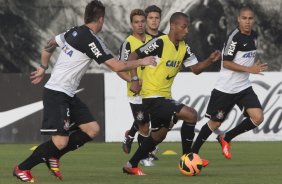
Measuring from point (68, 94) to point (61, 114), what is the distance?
276 mm

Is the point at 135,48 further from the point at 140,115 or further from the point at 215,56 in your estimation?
the point at 215,56

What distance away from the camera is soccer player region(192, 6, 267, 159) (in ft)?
48.0

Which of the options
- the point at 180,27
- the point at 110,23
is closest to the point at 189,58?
the point at 180,27

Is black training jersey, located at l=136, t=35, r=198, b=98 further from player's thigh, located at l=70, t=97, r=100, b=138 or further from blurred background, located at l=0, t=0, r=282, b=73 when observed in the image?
blurred background, located at l=0, t=0, r=282, b=73

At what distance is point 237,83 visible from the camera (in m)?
14.9

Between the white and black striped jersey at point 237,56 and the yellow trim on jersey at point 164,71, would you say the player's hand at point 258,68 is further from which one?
the yellow trim on jersey at point 164,71

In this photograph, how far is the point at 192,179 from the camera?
37.4 feet

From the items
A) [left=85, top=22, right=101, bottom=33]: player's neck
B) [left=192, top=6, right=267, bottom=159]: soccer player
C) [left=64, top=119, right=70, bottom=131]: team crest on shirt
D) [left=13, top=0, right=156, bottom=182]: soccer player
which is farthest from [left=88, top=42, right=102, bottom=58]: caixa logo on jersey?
[left=192, top=6, right=267, bottom=159]: soccer player

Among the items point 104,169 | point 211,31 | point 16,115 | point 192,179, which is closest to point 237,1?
point 211,31

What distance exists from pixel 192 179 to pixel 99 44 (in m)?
1.90

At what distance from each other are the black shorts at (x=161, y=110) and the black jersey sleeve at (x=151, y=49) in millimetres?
559

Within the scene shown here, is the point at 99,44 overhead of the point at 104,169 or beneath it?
overhead

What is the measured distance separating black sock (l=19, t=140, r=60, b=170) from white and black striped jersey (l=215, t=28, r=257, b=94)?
13.9ft

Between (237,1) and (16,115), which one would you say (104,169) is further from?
(237,1)
